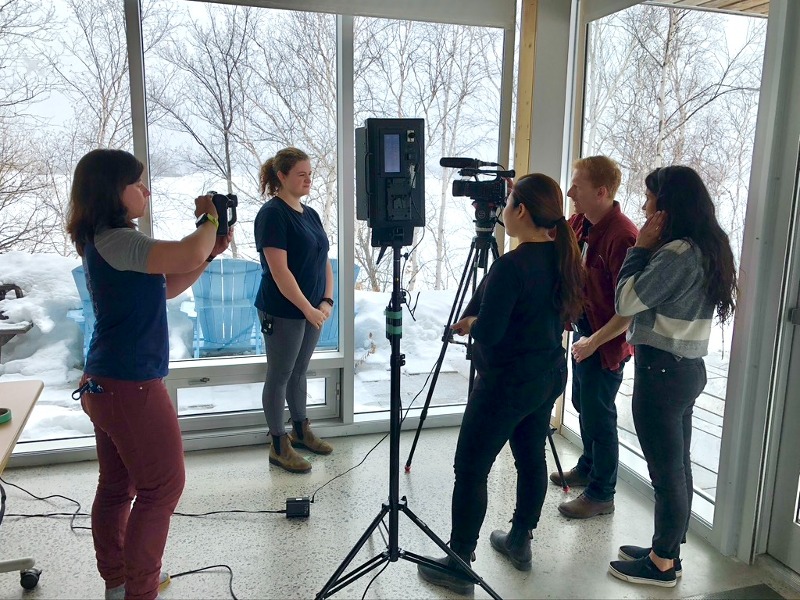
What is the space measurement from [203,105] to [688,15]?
88.9 inches

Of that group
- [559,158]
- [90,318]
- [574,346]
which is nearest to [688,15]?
[559,158]

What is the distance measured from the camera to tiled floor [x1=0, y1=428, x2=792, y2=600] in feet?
6.91

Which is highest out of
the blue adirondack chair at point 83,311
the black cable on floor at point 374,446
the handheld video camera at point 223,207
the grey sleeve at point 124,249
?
the handheld video camera at point 223,207

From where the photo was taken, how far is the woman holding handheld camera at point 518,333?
73.4 inches

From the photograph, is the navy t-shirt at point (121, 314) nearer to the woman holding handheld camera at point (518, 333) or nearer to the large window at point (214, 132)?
the woman holding handheld camera at point (518, 333)

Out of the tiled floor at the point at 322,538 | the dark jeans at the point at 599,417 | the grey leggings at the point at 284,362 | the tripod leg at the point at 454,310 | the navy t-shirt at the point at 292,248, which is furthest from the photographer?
the grey leggings at the point at 284,362

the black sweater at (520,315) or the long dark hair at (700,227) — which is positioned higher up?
the long dark hair at (700,227)

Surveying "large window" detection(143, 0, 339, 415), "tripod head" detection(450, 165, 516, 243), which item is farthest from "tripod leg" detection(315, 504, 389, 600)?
"large window" detection(143, 0, 339, 415)

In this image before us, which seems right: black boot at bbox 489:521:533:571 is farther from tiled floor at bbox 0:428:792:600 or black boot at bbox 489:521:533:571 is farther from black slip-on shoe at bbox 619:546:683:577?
black slip-on shoe at bbox 619:546:683:577

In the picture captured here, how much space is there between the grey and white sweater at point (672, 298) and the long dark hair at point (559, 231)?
9.0 inches

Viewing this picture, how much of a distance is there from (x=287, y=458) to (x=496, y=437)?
54.3 inches

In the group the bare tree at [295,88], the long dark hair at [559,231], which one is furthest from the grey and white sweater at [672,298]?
the bare tree at [295,88]

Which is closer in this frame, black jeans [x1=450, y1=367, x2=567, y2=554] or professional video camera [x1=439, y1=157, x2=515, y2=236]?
black jeans [x1=450, y1=367, x2=567, y2=554]

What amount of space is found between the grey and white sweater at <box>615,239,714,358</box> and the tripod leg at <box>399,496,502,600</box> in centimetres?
93
